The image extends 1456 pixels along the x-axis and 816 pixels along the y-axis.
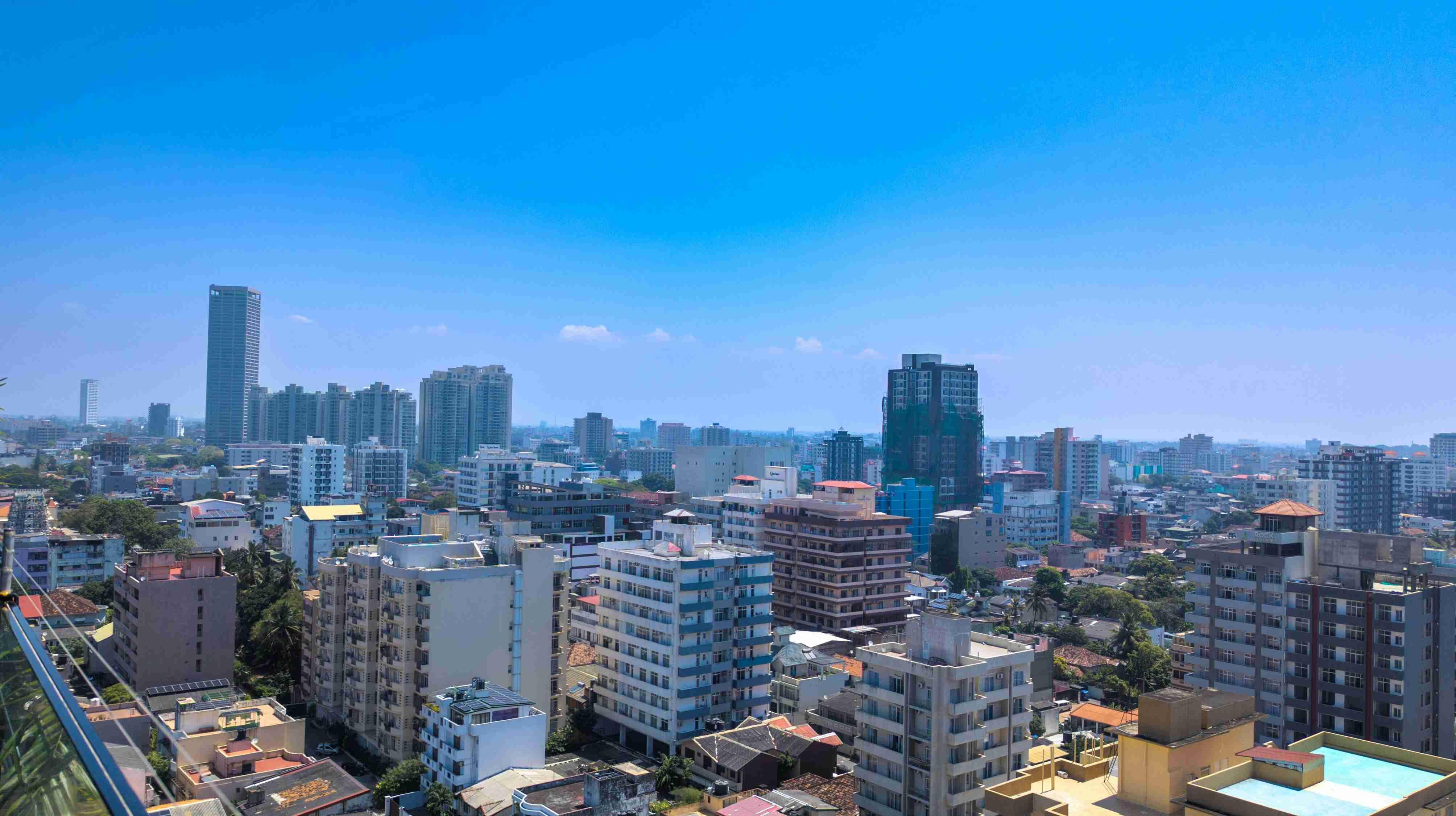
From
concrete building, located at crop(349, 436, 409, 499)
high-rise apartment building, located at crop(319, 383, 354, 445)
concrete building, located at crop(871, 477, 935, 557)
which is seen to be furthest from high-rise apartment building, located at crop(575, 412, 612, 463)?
concrete building, located at crop(871, 477, 935, 557)

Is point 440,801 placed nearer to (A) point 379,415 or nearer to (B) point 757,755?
(B) point 757,755

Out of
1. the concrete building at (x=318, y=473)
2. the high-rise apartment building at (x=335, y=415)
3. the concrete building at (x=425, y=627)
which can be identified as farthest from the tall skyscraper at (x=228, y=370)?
the concrete building at (x=425, y=627)

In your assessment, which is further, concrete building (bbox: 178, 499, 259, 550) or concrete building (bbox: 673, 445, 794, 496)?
concrete building (bbox: 673, 445, 794, 496)

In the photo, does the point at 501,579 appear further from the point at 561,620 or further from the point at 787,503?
the point at 787,503

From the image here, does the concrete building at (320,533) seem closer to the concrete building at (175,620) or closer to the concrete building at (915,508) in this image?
the concrete building at (175,620)

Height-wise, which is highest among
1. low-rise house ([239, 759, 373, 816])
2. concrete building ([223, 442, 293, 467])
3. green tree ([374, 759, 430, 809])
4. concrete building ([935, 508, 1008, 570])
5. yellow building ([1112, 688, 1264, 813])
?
concrete building ([223, 442, 293, 467])

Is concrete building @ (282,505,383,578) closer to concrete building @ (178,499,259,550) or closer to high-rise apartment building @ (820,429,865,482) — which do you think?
concrete building @ (178,499,259,550)

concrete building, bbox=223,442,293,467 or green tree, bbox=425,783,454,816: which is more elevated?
concrete building, bbox=223,442,293,467
